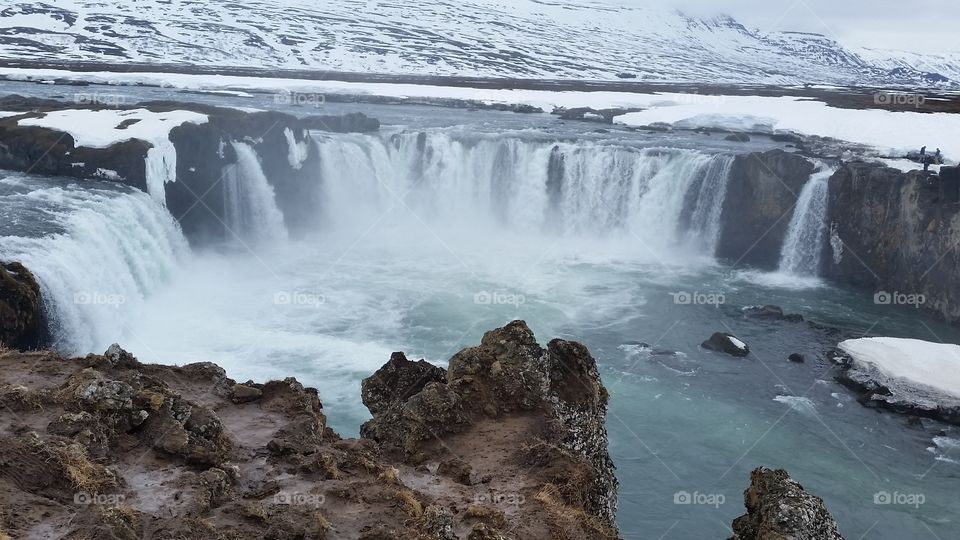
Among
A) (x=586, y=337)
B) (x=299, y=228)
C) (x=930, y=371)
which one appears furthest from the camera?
(x=299, y=228)

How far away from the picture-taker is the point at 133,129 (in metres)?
38.2

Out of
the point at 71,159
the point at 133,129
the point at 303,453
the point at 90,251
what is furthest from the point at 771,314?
the point at 71,159

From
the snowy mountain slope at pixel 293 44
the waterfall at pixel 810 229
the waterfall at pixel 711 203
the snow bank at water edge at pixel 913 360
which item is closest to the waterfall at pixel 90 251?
the snow bank at water edge at pixel 913 360

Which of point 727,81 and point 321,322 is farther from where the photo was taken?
point 727,81

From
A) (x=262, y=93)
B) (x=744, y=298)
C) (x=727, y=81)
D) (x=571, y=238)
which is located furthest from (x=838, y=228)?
(x=727, y=81)

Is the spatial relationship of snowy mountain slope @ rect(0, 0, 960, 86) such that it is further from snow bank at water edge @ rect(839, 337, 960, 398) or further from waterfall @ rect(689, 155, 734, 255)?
snow bank at water edge @ rect(839, 337, 960, 398)

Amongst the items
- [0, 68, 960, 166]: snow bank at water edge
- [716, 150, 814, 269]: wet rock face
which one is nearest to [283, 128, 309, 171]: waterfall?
[716, 150, 814, 269]: wet rock face

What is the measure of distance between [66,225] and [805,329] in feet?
87.0

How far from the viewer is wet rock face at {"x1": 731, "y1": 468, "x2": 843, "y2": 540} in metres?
11.5

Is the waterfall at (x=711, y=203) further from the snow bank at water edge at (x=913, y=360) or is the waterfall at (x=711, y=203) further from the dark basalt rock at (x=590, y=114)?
the dark basalt rock at (x=590, y=114)

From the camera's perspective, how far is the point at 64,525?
9914 millimetres

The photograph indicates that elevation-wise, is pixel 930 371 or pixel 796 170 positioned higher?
pixel 796 170

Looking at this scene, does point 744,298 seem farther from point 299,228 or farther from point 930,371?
point 299,228

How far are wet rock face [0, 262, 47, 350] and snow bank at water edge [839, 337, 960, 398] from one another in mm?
24739
